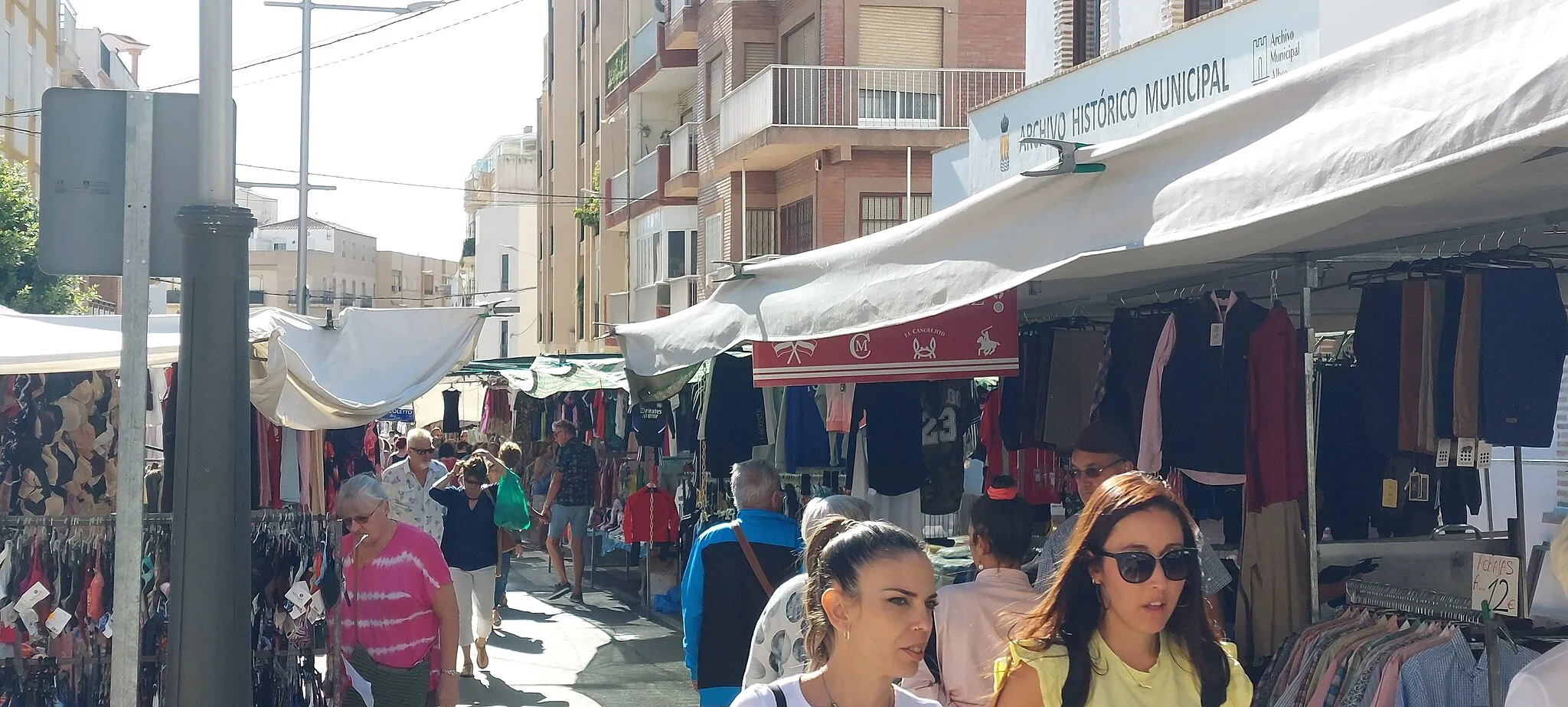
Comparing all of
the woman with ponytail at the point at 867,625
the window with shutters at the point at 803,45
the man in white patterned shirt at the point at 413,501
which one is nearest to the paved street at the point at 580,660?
the man in white patterned shirt at the point at 413,501

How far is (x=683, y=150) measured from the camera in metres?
34.0

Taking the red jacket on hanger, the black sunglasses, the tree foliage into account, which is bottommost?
the red jacket on hanger

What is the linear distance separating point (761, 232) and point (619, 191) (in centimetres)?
1200

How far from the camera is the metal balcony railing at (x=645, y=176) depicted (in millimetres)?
35406

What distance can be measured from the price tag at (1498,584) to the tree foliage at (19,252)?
19389mm

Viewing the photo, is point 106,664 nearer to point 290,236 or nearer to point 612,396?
point 612,396

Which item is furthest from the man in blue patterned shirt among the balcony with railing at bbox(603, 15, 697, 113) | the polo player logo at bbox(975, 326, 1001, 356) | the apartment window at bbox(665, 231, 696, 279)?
the balcony with railing at bbox(603, 15, 697, 113)

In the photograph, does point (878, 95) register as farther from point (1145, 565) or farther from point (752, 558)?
point (1145, 565)

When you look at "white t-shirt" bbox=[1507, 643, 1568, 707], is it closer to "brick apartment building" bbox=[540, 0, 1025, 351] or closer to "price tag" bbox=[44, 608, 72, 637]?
"price tag" bbox=[44, 608, 72, 637]

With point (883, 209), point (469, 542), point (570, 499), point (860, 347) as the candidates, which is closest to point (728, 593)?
point (860, 347)

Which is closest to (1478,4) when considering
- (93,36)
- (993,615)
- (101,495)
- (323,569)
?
(993,615)

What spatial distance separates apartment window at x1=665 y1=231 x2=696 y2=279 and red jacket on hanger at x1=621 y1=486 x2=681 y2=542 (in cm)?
1964

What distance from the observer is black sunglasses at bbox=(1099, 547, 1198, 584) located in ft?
10.5

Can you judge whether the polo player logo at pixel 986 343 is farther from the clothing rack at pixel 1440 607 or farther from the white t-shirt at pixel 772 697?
the white t-shirt at pixel 772 697
